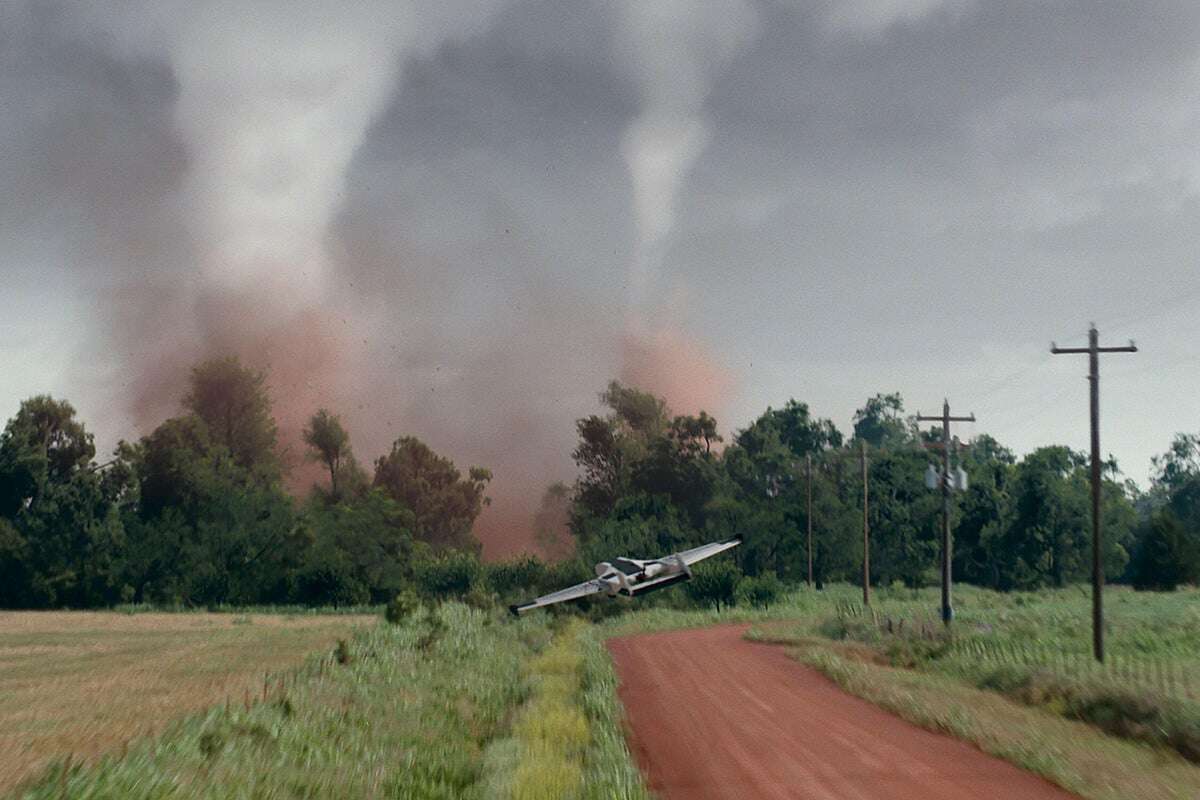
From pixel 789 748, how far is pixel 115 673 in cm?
2522

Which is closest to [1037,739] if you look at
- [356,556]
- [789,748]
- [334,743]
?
[789,748]

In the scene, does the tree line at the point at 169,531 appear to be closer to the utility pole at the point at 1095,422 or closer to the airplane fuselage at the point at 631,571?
the airplane fuselage at the point at 631,571

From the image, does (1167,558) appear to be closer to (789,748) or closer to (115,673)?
(115,673)

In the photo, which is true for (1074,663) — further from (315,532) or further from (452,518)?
(452,518)

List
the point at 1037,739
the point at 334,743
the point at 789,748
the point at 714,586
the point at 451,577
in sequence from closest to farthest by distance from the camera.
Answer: the point at 334,743 < the point at 789,748 < the point at 1037,739 < the point at 714,586 < the point at 451,577

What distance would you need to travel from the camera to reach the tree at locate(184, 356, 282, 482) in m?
118

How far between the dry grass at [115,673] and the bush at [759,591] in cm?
2549

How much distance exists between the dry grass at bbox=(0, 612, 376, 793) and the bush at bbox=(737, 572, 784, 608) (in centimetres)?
2549

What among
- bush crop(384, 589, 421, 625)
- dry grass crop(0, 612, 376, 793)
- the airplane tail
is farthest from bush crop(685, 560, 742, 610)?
bush crop(384, 589, 421, 625)

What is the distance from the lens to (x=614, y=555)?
73.6m

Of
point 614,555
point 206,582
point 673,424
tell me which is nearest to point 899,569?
point 673,424

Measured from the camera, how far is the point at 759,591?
71.4 metres

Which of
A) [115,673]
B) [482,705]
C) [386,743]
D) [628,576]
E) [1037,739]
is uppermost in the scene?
[628,576]

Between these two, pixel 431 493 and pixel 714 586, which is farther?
pixel 431 493
